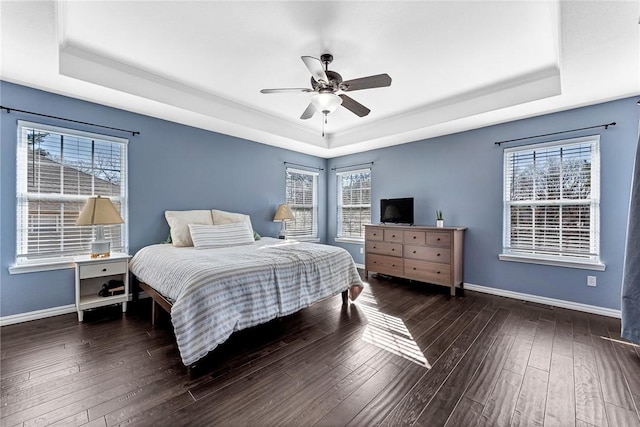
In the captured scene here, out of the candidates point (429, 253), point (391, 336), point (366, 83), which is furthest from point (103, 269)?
point (429, 253)

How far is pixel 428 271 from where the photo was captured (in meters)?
4.16

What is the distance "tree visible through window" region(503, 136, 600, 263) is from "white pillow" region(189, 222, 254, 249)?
12.3 feet

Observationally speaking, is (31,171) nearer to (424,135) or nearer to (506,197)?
(424,135)

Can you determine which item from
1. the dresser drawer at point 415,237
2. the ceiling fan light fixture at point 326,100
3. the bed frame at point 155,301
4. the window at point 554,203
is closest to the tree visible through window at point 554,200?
the window at point 554,203

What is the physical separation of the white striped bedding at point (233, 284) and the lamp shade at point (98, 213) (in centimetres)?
52

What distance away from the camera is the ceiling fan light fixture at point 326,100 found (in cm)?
264

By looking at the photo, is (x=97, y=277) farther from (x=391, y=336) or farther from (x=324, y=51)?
(x=324, y=51)

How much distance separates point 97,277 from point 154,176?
1415 millimetres

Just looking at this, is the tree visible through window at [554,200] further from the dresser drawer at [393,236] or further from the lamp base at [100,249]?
the lamp base at [100,249]

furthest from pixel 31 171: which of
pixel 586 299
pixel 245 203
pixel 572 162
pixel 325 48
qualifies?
pixel 586 299

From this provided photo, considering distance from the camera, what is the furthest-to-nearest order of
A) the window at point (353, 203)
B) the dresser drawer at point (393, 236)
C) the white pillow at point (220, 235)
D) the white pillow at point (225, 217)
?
1. the window at point (353, 203)
2. the dresser drawer at point (393, 236)
3. the white pillow at point (225, 217)
4. the white pillow at point (220, 235)

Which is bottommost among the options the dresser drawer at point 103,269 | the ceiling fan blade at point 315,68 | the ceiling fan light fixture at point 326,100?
the dresser drawer at point 103,269

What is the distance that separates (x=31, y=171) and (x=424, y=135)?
513 cm

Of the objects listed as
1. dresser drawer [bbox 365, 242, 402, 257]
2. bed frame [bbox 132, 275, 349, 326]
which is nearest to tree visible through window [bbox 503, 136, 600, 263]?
dresser drawer [bbox 365, 242, 402, 257]
